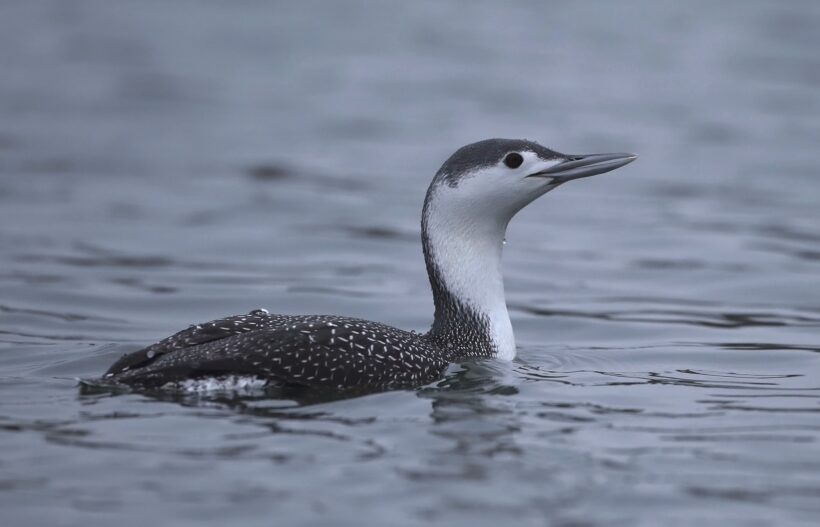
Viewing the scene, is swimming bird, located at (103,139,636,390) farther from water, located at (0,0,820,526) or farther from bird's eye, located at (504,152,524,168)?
water, located at (0,0,820,526)

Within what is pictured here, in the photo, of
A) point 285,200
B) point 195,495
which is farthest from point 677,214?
point 195,495

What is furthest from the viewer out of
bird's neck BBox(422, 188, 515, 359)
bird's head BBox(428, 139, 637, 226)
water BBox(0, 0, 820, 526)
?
bird's neck BBox(422, 188, 515, 359)

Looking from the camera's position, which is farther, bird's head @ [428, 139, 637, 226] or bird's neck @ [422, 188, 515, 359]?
bird's neck @ [422, 188, 515, 359]

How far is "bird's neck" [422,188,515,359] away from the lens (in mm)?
7195

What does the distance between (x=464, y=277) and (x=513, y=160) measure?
63 cm

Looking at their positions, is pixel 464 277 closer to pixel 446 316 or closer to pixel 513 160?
pixel 446 316

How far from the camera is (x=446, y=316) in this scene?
7.27m

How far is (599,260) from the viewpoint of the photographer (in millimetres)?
11180

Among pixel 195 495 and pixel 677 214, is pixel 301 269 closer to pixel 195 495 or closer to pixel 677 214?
pixel 677 214

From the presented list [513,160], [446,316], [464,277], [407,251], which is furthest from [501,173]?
[407,251]

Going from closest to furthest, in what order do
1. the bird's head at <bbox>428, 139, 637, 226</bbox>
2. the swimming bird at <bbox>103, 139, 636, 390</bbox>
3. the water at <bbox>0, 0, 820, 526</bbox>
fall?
the water at <bbox>0, 0, 820, 526</bbox> < the swimming bird at <bbox>103, 139, 636, 390</bbox> < the bird's head at <bbox>428, 139, 637, 226</bbox>

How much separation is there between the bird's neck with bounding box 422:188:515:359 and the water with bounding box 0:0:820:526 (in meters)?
0.20

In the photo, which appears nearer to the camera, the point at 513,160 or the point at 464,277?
the point at 513,160

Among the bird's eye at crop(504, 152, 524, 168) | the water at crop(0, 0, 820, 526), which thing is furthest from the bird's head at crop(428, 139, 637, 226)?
the water at crop(0, 0, 820, 526)
